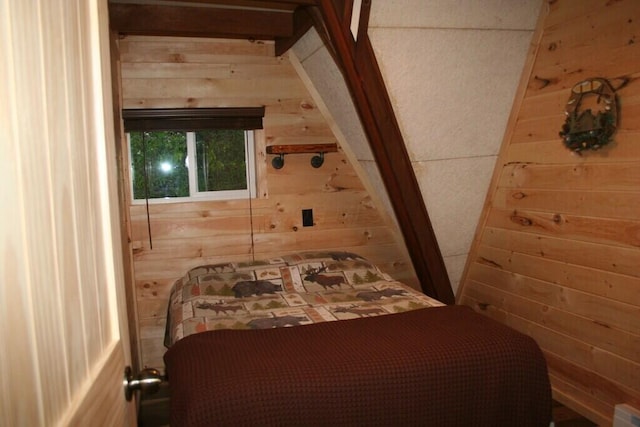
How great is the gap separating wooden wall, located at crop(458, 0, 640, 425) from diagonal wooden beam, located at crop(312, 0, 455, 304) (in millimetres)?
425

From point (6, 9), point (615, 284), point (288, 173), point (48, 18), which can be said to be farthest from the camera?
point (288, 173)

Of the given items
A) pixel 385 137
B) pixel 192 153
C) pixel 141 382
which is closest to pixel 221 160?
pixel 192 153

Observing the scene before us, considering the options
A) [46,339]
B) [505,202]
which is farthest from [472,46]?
[46,339]

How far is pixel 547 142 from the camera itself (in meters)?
2.46

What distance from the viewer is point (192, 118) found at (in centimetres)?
289

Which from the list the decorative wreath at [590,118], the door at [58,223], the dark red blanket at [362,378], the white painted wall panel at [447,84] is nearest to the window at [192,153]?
the white painted wall panel at [447,84]

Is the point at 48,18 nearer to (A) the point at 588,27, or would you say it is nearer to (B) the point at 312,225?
(A) the point at 588,27

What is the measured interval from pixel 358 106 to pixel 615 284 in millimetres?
1490

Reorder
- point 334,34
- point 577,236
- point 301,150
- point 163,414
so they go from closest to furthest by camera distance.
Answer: point 334,34
point 577,236
point 163,414
point 301,150

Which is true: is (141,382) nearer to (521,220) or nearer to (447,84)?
(447,84)

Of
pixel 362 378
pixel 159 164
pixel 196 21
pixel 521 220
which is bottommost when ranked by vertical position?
pixel 362 378

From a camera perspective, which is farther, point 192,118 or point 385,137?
point 192,118

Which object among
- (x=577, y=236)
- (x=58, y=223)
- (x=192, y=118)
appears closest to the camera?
(x=58, y=223)

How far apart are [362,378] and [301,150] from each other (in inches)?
72.2
